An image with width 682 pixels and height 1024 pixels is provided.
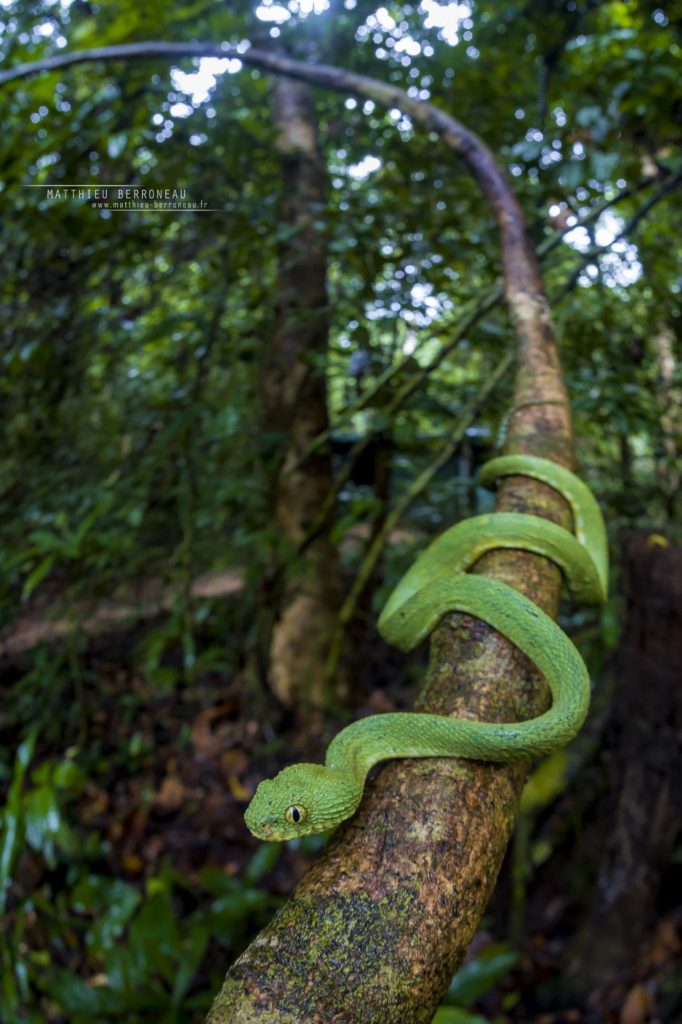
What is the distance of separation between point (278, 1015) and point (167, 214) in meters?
3.26

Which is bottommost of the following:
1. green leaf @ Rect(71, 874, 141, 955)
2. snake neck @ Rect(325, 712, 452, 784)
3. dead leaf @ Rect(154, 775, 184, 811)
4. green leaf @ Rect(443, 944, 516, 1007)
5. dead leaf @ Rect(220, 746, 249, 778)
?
green leaf @ Rect(443, 944, 516, 1007)

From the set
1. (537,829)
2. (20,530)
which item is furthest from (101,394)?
(537,829)

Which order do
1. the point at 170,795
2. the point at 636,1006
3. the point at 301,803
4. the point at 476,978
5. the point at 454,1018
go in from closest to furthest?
the point at 301,803
the point at 454,1018
the point at 476,978
the point at 636,1006
the point at 170,795

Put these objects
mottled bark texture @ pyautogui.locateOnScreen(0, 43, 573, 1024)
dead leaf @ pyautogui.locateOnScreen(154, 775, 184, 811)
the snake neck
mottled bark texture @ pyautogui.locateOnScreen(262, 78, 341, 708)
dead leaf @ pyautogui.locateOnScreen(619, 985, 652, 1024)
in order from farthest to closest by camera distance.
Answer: dead leaf @ pyautogui.locateOnScreen(154, 775, 184, 811) < mottled bark texture @ pyautogui.locateOnScreen(262, 78, 341, 708) < dead leaf @ pyautogui.locateOnScreen(619, 985, 652, 1024) < the snake neck < mottled bark texture @ pyautogui.locateOnScreen(0, 43, 573, 1024)

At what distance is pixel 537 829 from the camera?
3.95 m

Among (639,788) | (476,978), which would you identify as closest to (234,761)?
(476,978)

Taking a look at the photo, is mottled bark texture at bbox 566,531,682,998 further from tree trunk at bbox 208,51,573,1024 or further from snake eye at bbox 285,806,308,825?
snake eye at bbox 285,806,308,825

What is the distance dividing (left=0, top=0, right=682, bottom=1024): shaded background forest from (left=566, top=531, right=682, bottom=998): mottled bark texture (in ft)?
0.05

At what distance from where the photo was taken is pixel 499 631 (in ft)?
3.36

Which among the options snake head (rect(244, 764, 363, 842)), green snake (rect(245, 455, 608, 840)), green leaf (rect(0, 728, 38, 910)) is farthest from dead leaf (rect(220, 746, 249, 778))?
snake head (rect(244, 764, 363, 842))

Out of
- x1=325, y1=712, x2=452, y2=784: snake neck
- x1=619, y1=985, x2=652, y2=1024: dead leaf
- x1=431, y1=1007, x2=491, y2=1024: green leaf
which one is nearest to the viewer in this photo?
x1=325, y1=712, x2=452, y2=784: snake neck

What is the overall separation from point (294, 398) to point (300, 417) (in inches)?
4.3

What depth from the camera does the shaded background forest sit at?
2.94m

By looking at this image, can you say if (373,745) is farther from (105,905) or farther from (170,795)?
(170,795)
